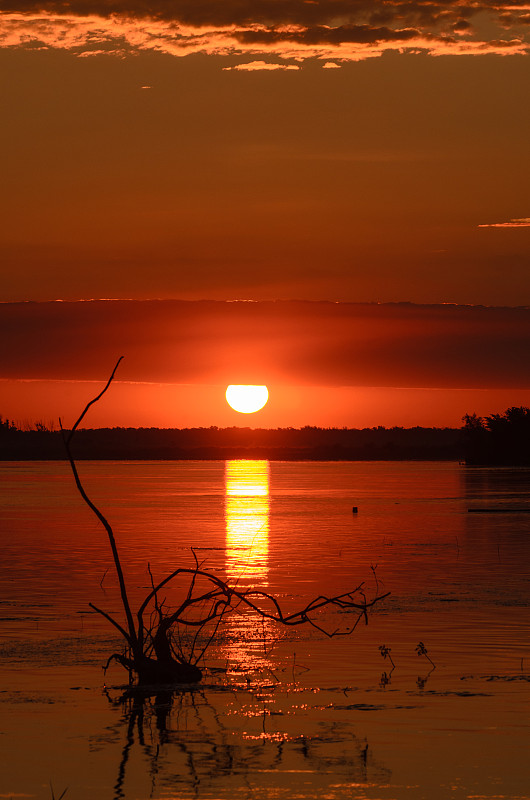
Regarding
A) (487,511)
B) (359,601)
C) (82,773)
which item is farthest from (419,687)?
(487,511)

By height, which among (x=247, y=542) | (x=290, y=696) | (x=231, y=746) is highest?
(x=247, y=542)

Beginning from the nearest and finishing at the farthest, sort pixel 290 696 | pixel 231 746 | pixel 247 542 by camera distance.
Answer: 1. pixel 231 746
2. pixel 290 696
3. pixel 247 542

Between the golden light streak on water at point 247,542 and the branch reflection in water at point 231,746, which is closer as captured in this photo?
the branch reflection in water at point 231,746

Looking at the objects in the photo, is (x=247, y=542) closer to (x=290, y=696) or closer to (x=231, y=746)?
(x=290, y=696)

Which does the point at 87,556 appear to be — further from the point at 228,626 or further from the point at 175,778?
the point at 175,778

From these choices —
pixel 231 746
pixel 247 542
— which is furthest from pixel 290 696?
pixel 247 542

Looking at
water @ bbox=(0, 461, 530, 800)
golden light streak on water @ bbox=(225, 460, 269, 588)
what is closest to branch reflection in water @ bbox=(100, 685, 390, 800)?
water @ bbox=(0, 461, 530, 800)

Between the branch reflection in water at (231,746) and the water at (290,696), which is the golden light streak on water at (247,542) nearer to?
the water at (290,696)

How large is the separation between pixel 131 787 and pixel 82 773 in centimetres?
103

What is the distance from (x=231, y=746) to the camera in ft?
60.1

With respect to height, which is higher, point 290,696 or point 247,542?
point 247,542

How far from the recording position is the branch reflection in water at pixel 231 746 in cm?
1644

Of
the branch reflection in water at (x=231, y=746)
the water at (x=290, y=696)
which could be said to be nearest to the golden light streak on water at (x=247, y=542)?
the water at (x=290, y=696)

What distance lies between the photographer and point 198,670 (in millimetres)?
22766
